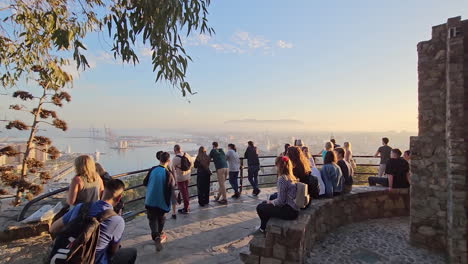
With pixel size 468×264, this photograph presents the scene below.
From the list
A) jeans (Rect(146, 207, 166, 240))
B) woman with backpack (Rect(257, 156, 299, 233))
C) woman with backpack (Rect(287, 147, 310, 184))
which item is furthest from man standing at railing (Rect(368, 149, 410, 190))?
jeans (Rect(146, 207, 166, 240))

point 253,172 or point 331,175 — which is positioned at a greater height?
point 331,175

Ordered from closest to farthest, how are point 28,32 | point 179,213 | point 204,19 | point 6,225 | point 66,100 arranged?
point 204,19 → point 28,32 → point 6,225 → point 179,213 → point 66,100

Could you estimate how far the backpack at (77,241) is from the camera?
80.4 inches

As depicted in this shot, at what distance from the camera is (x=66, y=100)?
28.7ft

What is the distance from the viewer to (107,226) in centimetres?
236

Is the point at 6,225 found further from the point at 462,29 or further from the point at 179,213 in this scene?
the point at 462,29

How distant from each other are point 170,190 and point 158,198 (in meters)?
0.24

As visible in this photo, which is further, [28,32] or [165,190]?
[165,190]

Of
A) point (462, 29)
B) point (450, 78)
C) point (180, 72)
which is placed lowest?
point (180, 72)

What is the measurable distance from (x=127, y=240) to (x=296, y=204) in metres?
3.06

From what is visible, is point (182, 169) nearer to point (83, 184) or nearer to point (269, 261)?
point (83, 184)

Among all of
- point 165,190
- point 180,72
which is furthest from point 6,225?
point 180,72

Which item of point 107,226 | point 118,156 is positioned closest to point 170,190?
point 107,226

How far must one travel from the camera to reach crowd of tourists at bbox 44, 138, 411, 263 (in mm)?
2150
